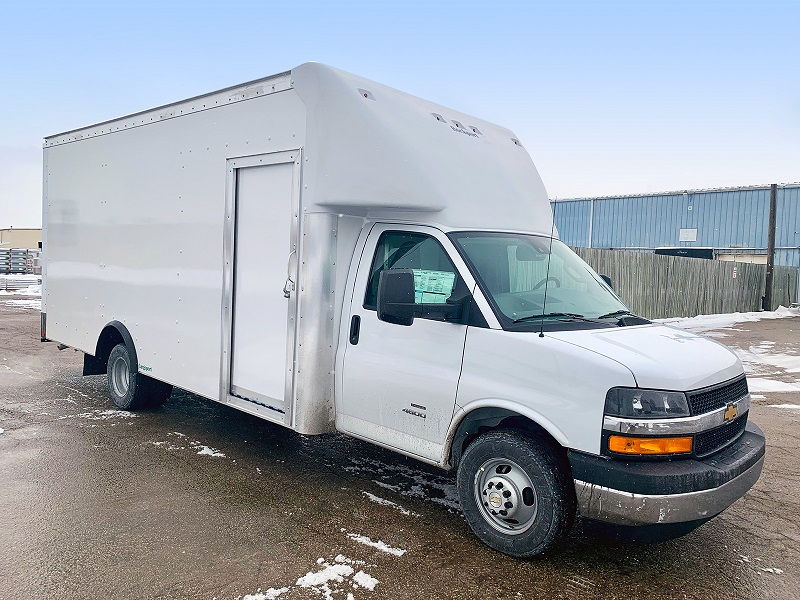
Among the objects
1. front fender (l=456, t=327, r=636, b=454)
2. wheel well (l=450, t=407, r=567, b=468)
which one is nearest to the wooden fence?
wheel well (l=450, t=407, r=567, b=468)

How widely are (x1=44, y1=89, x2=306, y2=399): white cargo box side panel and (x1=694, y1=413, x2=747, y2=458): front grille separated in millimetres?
3548

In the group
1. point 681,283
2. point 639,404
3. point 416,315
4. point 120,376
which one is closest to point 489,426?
point 416,315

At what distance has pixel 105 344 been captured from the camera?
26.4ft

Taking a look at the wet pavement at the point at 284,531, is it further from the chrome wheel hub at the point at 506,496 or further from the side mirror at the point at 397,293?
the side mirror at the point at 397,293

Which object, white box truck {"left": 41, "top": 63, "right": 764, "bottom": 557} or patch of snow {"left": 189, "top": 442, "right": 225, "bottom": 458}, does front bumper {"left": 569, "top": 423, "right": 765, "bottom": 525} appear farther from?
patch of snow {"left": 189, "top": 442, "right": 225, "bottom": 458}

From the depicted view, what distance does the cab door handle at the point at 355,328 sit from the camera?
205 inches

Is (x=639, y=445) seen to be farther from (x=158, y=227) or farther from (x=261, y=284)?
(x=158, y=227)

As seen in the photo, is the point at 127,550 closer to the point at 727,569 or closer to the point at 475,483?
the point at 475,483

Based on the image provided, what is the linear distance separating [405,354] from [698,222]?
119 feet

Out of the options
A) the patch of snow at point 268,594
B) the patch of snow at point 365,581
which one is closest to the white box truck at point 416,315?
the patch of snow at point 365,581

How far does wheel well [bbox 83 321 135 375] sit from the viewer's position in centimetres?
754

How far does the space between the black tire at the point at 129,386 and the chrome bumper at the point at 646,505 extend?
5308mm

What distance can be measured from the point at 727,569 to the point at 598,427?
1.49 metres

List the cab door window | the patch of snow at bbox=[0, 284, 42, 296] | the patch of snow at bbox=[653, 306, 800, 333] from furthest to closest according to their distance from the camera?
the patch of snow at bbox=[0, 284, 42, 296] < the patch of snow at bbox=[653, 306, 800, 333] < the cab door window
